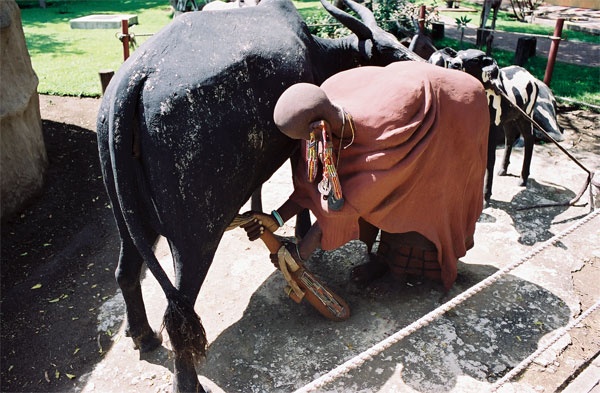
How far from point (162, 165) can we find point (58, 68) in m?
7.69

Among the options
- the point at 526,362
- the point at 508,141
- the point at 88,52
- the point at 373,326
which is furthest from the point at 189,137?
the point at 88,52

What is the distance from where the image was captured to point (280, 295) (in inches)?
127

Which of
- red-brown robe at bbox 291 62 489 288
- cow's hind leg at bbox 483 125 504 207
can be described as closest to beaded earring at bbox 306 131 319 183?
red-brown robe at bbox 291 62 489 288

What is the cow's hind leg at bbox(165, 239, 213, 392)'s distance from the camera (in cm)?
219

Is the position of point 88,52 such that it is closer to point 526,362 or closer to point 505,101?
→ point 505,101

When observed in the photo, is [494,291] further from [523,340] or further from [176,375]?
[176,375]

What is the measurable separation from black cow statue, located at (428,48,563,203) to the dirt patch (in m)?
1.09

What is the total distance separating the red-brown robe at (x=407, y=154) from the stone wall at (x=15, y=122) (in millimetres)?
2819

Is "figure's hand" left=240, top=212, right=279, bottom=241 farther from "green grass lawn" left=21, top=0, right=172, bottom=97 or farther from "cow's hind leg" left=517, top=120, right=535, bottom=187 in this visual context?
"green grass lawn" left=21, top=0, right=172, bottom=97

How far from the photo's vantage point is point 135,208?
2.18 m

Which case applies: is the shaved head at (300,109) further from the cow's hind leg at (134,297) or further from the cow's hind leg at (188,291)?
the cow's hind leg at (134,297)

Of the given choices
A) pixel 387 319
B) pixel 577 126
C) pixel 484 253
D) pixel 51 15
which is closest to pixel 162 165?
pixel 387 319

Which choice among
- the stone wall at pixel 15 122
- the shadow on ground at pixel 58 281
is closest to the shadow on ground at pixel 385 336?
the shadow on ground at pixel 58 281

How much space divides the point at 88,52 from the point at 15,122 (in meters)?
6.26
